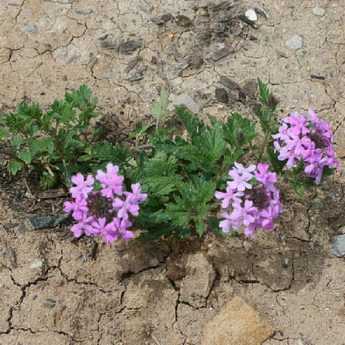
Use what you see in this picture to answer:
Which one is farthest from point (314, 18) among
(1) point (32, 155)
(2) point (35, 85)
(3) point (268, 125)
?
(1) point (32, 155)

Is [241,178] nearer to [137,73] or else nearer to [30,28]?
[137,73]

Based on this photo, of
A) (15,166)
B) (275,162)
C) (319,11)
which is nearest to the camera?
(275,162)

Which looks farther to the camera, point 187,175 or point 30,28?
point 30,28

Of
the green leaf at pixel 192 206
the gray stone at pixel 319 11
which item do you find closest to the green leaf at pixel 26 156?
the green leaf at pixel 192 206

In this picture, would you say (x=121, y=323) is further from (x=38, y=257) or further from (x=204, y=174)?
(x=204, y=174)

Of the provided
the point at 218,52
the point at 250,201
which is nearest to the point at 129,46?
the point at 218,52

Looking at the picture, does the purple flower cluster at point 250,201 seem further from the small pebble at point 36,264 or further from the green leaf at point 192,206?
the small pebble at point 36,264

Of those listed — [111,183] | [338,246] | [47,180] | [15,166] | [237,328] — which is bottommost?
[237,328]
